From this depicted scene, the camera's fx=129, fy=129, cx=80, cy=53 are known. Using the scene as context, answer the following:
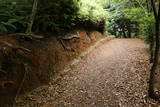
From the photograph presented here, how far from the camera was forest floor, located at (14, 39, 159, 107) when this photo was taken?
3602 mm

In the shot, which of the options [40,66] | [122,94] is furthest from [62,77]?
[122,94]

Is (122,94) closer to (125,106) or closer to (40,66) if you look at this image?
(125,106)

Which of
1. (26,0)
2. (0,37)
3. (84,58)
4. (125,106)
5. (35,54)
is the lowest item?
(125,106)

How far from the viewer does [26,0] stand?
15.7 feet

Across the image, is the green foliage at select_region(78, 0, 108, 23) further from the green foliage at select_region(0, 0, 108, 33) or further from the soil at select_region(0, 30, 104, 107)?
the soil at select_region(0, 30, 104, 107)

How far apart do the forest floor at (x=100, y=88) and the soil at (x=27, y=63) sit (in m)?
0.36

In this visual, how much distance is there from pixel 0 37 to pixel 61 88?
8.35ft

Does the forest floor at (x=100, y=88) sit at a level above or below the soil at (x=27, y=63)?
below

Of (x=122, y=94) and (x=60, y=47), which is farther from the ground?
(x=60, y=47)

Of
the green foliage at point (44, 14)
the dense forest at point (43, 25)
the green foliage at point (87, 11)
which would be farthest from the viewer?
the green foliage at point (87, 11)

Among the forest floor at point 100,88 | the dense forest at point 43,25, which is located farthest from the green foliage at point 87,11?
the forest floor at point 100,88

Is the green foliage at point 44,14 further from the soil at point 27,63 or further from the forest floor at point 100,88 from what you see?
the forest floor at point 100,88

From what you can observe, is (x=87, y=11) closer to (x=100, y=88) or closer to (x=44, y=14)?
(x=44, y=14)

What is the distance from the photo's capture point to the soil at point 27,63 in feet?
11.9
